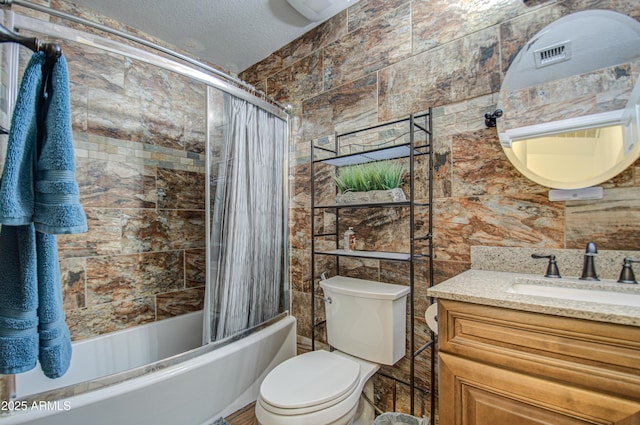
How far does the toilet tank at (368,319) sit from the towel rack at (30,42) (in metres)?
1.46

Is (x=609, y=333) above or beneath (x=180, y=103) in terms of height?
beneath

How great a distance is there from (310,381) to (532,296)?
0.98 m

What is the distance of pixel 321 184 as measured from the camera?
2.00m

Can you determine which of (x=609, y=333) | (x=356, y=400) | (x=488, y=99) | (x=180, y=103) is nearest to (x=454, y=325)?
(x=609, y=333)

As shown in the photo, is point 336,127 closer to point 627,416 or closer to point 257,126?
point 257,126

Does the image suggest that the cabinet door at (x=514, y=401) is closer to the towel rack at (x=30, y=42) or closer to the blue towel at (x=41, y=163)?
the blue towel at (x=41, y=163)

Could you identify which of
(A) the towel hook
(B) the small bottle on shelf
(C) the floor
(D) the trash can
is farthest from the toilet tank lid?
(A) the towel hook

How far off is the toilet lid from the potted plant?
868 millimetres

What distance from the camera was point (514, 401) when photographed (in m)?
0.85

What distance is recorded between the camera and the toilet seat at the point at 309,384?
3.80 ft

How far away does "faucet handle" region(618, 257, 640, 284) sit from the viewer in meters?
0.99

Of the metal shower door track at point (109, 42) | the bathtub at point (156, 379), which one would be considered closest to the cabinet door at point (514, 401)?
the bathtub at point (156, 379)

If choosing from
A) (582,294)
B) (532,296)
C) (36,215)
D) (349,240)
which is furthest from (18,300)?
(582,294)

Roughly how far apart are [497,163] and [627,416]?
972 mm
